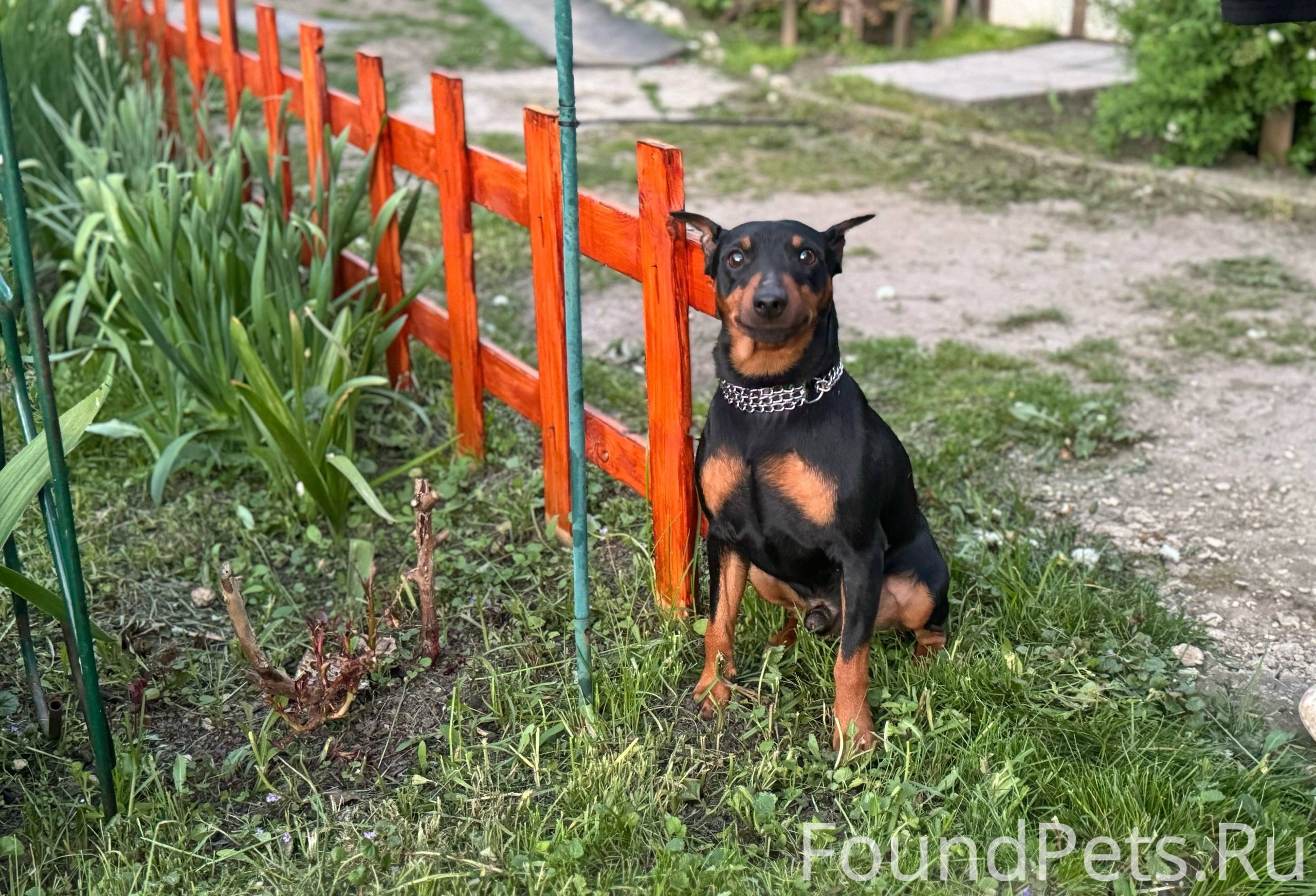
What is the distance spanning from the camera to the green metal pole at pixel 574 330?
7.85 ft

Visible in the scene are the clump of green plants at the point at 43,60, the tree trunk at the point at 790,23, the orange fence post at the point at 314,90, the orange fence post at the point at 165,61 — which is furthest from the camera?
the tree trunk at the point at 790,23

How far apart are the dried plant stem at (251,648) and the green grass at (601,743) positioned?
112mm

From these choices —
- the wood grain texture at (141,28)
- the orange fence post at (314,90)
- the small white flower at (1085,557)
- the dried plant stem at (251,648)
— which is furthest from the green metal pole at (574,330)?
the wood grain texture at (141,28)

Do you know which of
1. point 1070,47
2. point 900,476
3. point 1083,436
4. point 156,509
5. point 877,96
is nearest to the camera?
point 900,476

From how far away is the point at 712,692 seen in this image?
9.32ft

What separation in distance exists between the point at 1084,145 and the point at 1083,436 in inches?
151

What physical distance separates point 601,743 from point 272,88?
315 centimetres

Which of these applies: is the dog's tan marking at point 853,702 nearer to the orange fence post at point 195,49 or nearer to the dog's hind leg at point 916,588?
the dog's hind leg at point 916,588

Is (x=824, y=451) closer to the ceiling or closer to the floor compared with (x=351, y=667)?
closer to the ceiling

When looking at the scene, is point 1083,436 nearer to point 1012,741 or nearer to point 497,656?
A: point 1012,741

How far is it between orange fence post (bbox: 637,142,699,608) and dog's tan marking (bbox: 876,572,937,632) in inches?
20.1

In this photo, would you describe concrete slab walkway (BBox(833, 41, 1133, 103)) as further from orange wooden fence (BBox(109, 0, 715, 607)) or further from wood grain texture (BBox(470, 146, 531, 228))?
wood grain texture (BBox(470, 146, 531, 228))

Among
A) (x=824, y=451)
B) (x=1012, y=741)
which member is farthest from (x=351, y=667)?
(x=1012, y=741)

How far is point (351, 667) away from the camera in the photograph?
279cm
